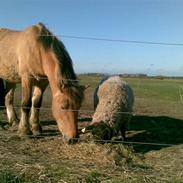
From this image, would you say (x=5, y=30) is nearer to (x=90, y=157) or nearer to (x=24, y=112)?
(x=24, y=112)

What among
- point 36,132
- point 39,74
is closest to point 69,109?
point 39,74

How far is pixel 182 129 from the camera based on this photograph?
1075cm

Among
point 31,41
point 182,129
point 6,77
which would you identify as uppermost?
point 31,41

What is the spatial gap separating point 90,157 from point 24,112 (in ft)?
9.23

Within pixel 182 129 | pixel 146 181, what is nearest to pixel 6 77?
pixel 182 129

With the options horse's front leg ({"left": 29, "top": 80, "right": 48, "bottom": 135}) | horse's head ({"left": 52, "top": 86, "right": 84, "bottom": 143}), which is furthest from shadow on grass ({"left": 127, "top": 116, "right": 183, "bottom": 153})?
horse's front leg ({"left": 29, "top": 80, "right": 48, "bottom": 135})

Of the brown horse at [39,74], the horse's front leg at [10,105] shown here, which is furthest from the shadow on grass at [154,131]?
the horse's front leg at [10,105]

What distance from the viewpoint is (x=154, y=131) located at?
10250 millimetres

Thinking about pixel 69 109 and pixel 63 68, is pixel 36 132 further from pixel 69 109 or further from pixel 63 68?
pixel 63 68

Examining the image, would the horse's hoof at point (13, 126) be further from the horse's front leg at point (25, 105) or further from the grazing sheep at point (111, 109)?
the grazing sheep at point (111, 109)

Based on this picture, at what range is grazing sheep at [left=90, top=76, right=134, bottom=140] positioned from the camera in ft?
26.7

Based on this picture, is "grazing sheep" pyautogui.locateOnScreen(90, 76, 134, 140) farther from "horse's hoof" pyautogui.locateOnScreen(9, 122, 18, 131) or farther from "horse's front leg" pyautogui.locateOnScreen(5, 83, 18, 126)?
"horse's front leg" pyautogui.locateOnScreen(5, 83, 18, 126)

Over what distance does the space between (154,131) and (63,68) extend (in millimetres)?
3385

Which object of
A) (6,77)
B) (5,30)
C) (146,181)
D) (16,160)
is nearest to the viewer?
(146,181)
